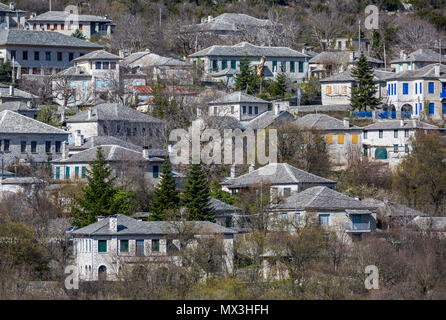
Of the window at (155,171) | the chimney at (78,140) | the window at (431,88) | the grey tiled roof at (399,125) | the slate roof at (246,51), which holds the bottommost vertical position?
the window at (155,171)

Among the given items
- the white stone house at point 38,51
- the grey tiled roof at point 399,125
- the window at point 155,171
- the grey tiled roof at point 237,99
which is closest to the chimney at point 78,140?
the window at point 155,171

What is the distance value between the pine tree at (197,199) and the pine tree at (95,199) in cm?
375

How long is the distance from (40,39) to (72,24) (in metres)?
14.3

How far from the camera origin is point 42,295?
65125 mm

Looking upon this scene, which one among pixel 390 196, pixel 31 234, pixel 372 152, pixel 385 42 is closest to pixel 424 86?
pixel 372 152

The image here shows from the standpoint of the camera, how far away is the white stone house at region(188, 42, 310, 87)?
361ft

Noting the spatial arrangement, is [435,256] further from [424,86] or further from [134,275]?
[424,86]

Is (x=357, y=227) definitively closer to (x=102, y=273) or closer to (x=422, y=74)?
(x=102, y=273)

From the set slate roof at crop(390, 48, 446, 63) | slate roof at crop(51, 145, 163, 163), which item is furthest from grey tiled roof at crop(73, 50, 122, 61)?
slate roof at crop(51, 145, 163, 163)

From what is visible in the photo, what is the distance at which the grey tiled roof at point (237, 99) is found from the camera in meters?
99.4

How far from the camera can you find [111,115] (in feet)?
311

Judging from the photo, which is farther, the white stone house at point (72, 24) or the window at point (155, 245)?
the white stone house at point (72, 24)

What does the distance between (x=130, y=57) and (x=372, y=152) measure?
26.8m

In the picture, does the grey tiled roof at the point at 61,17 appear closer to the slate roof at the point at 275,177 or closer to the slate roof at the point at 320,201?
the slate roof at the point at 275,177
